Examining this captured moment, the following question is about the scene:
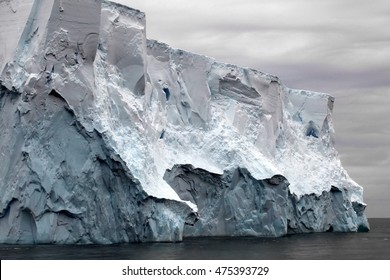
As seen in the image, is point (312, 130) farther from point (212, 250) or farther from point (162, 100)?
point (212, 250)

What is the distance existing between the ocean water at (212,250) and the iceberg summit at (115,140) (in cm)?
107

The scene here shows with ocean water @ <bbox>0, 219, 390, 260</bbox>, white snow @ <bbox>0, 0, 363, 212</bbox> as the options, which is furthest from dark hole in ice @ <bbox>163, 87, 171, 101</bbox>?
ocean water @ <bbox>0, 219, 390, 260</bbox>

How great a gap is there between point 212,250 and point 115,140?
4.26m

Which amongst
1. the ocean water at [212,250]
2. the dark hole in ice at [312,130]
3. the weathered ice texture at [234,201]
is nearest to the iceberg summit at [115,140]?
the weathered ice texture at [234,201]

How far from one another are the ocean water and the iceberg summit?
107cm

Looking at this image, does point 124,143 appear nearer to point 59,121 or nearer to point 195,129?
point 59,121

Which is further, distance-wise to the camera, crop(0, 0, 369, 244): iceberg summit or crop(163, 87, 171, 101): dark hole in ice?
crop(163, 87, 171, 101): dark hole in ice

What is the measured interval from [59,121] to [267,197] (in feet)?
36.0

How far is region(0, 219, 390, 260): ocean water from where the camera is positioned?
19.3m

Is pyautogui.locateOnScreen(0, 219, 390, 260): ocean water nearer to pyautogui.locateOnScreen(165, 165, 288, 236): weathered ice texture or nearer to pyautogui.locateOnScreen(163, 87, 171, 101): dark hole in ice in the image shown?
pyautogui.locateOnScreen(165, 165, 288, 236): weathered ice texture

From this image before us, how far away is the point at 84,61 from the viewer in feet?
76.9

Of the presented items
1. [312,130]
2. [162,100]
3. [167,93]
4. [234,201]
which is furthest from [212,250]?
[312,130]

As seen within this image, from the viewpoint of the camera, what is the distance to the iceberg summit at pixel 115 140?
22.5 m

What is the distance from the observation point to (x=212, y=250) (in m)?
22.6
